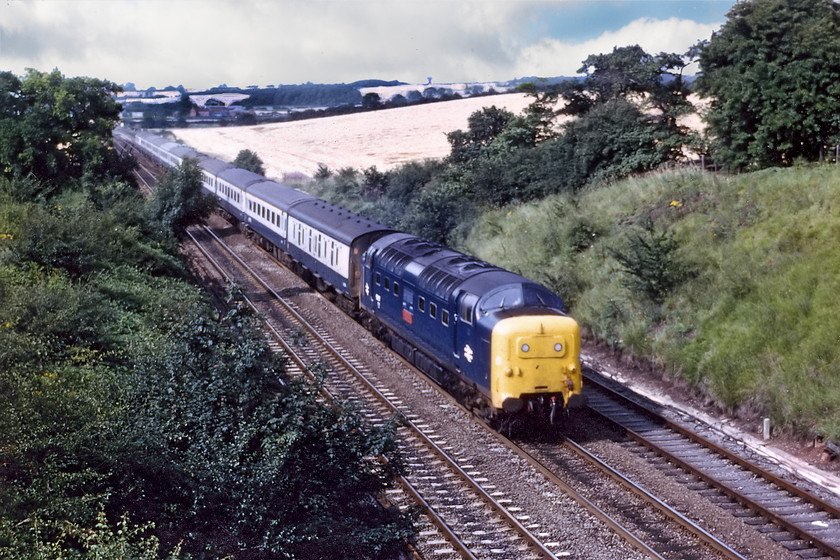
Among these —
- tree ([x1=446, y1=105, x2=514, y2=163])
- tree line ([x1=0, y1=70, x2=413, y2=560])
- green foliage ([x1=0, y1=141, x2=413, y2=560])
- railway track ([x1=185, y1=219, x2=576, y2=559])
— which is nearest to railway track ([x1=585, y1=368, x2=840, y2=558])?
railway track ([x1=185, y1=219, x2=576, y2=559])

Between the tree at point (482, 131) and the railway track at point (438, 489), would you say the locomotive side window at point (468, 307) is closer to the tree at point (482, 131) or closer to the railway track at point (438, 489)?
the railway track at point (438, 489)

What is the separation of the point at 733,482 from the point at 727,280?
7255mm

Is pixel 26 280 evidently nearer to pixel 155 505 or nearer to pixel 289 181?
pixel 155 505

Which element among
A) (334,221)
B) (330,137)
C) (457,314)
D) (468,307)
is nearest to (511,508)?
(468,307)

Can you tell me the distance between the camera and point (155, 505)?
8.52m

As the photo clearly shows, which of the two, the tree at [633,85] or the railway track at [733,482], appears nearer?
the railway track at [733,482]

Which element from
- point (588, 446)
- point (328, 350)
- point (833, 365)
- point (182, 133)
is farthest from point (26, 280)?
point (182, 133)

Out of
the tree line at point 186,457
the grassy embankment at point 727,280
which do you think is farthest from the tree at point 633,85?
the tree line at point 186,457

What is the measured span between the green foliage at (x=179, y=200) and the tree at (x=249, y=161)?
16615mm

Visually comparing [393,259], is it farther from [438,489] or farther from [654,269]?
[438,489]

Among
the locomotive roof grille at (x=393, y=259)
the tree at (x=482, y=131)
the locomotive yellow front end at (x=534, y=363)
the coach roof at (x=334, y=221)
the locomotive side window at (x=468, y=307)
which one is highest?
the tree at (x=482, y=131)

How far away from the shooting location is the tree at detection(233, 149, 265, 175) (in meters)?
53.4

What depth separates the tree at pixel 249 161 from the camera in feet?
175

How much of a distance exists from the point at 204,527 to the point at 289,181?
45.8 metres
